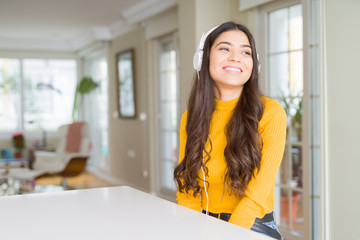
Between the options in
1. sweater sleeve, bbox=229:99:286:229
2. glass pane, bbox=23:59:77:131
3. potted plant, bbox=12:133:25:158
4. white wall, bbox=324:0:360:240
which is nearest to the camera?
sweater sleeve, bbox=229:99:286:229

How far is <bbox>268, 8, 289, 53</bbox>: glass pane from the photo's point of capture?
141 inches

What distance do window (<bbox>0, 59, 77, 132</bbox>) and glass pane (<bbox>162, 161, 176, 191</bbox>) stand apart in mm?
3601

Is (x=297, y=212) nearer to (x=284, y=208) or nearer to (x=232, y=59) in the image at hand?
(x=284, y=208)

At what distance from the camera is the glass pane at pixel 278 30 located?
141 inches

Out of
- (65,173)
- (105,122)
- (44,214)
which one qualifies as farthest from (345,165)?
(105,122)

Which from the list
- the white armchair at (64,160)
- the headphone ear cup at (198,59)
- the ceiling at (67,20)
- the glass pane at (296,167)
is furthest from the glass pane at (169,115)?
the headphone ear cup at (198,59)

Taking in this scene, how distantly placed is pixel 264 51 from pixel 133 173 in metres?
3.43

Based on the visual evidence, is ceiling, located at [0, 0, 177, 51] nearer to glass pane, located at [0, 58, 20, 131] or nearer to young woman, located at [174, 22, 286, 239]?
glass pane, located at [0, 58, 20, 131]

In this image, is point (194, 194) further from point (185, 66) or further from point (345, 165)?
point (185, 66)

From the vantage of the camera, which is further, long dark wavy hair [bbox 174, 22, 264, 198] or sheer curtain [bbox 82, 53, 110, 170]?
sheer curtain [bbox 82, 53, 110, 170]

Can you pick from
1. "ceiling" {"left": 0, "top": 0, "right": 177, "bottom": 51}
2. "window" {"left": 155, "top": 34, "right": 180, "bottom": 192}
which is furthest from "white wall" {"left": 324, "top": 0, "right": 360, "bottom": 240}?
"window" {"left": 155, "top": 34, "right": 180, "bottom": 192}

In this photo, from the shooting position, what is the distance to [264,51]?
3.80 m

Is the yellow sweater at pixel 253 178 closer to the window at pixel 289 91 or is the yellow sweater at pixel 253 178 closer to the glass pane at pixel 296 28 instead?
the window at pixel 289 91

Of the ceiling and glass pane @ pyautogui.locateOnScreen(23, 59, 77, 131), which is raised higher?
the ceiling
